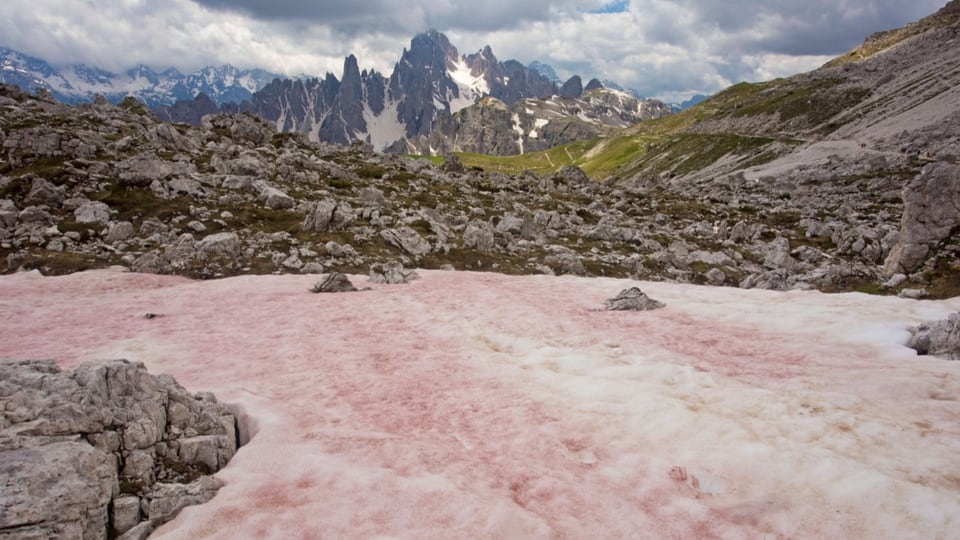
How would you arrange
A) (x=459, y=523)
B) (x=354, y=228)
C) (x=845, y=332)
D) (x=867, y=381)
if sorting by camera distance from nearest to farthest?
(x=459, y=523)
(x=867, y=381)
(x=845, y=332)
(x=354, y=228)

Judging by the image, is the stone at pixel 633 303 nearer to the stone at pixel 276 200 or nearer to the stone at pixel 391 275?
the stone at pixel 391 275

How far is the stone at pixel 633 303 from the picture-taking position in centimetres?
2509

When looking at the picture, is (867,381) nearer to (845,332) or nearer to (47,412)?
(845,332)

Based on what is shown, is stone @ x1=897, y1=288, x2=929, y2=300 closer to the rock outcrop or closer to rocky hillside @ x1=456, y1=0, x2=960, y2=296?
rocky hillside @ x1=456, y1=0, x2=960, y2=296

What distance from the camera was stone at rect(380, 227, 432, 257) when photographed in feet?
133

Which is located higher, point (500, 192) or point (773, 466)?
point (500, 192)

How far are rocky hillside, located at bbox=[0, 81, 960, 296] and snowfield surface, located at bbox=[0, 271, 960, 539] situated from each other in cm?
987

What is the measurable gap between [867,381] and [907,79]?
211243 mm

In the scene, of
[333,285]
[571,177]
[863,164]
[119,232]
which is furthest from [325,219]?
[863,164]

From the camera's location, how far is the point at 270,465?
11516mm

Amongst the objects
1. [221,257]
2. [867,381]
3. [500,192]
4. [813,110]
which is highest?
[813,110]

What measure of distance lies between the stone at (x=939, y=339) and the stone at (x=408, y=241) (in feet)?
102

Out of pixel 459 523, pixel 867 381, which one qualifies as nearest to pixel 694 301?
pixel 867 381

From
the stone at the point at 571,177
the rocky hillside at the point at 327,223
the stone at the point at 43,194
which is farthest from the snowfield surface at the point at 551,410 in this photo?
the stone at the point at 571,177
